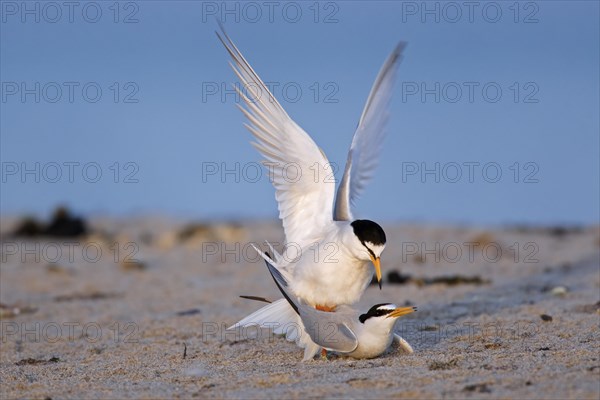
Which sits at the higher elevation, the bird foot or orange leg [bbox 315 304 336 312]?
orange leg [bbox 315 304 336 312]

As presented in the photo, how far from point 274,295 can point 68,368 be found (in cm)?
354

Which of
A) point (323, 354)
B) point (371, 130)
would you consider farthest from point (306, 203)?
point (323, 354)

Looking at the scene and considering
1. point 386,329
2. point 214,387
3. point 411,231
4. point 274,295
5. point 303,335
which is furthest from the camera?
point 411,231

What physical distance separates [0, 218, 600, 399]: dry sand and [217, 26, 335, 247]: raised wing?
80 centimetres

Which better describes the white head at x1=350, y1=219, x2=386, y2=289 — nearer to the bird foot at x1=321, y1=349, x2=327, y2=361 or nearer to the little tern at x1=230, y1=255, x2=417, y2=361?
the little tern at x1=230, y1=255, x2=417, y2=361

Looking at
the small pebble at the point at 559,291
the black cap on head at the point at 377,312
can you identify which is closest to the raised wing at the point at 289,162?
the black cap on head at the point at 377,312

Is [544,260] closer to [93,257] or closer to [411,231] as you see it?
[411,231]

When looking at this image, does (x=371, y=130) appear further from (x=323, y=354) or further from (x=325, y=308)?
(x=323, y=354)

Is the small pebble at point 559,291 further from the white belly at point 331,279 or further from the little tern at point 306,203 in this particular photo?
the white belly at point 331,279

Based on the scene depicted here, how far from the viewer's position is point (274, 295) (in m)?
8.27

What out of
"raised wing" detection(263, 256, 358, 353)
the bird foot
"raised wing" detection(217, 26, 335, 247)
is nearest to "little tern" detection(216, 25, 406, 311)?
"raised wing" detection(217, 26, 335, 247)

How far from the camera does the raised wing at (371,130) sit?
6.16 metres

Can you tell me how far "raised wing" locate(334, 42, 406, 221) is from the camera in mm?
6156

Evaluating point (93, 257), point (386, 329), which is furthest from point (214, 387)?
point (93, 257)
